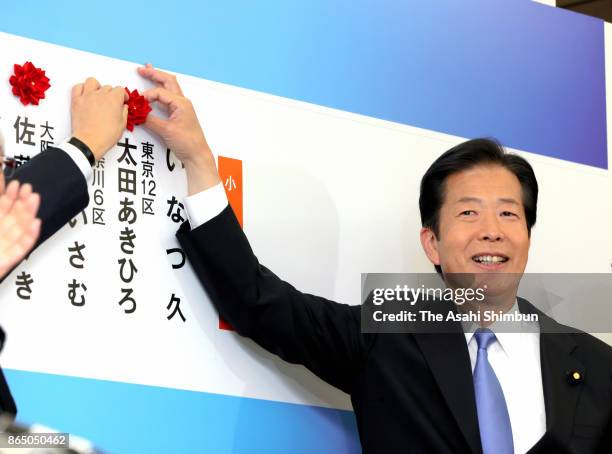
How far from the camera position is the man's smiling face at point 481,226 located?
2.59 meters

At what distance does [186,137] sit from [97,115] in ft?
0.65

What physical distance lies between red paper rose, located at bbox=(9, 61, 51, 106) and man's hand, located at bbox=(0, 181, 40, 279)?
0.68m

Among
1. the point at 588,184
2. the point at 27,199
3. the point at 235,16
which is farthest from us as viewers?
the point at 588,184

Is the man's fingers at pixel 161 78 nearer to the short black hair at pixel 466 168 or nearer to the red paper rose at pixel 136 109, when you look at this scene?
the red paper rose at pixel 136 109

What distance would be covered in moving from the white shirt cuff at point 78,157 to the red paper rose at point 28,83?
0.12 metres

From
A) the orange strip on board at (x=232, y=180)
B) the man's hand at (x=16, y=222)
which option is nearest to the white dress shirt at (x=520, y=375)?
the orange strip on board at (x=232, y=180)

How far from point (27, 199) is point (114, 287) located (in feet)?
2.39

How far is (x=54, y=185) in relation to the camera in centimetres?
215

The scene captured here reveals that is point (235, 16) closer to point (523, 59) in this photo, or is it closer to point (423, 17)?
point (423, 17)

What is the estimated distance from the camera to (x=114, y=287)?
231 cm

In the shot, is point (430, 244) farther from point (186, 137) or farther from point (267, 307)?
point (186, 137)

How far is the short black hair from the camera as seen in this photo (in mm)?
2703

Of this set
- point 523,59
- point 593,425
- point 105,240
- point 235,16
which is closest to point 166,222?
point 105,240

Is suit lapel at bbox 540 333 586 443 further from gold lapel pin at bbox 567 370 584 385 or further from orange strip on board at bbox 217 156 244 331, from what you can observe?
orange strip on board at bbox 217 156 244 331
